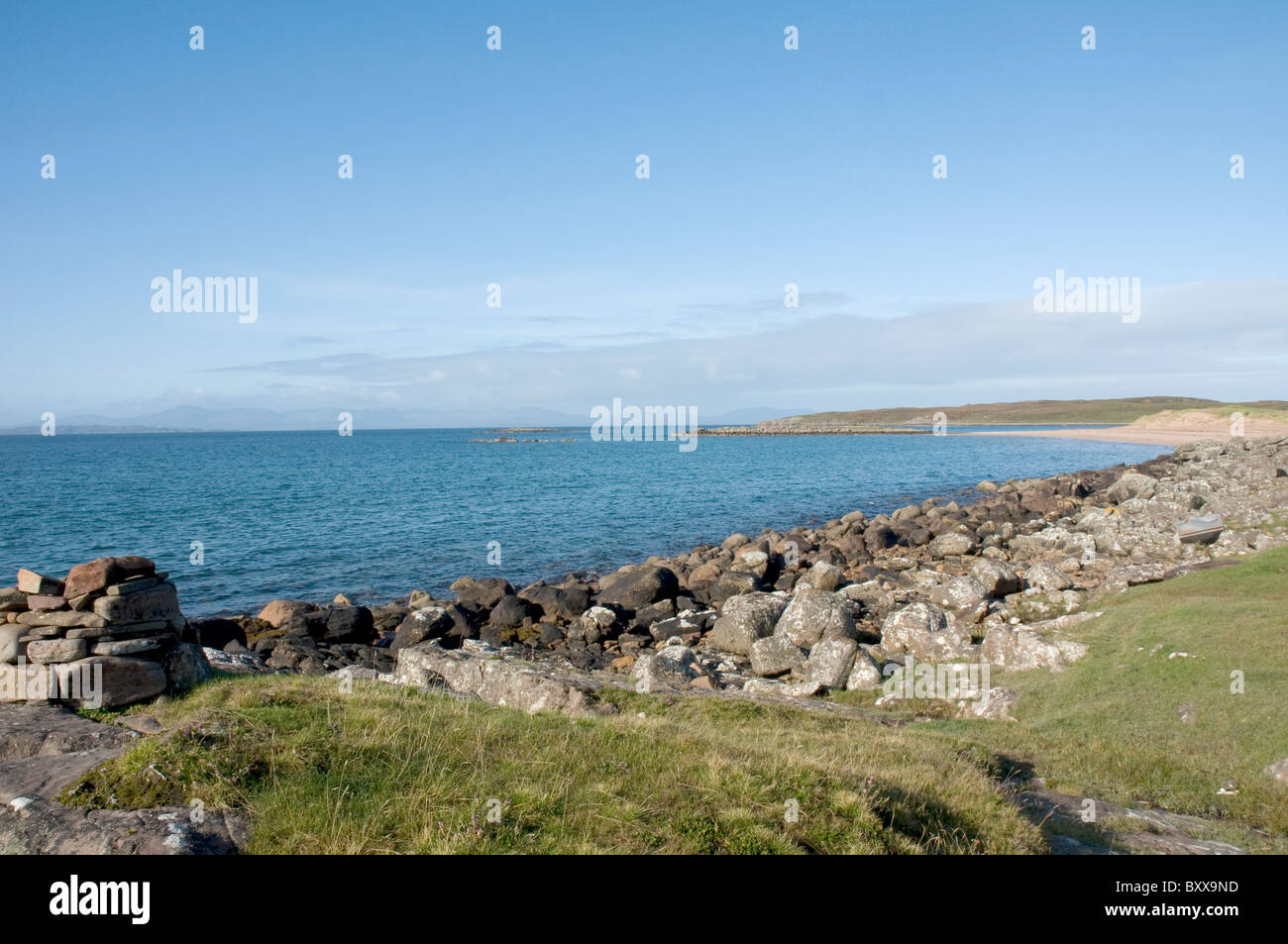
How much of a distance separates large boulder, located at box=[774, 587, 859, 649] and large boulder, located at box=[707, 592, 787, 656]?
2.26 feet

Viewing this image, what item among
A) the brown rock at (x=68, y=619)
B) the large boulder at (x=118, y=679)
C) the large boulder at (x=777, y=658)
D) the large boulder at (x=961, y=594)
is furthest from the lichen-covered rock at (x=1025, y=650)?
the brown rock at (x=68, y=619)

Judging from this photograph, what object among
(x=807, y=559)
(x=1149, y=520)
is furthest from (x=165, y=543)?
(x=1149, y=520)

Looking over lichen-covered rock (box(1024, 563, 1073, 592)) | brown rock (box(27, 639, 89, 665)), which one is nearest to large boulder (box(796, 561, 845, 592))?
lichen-covered rock (box(1024, 563, 1073, 592))

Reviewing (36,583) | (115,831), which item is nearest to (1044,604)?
(115,831)

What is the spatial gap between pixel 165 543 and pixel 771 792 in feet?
153

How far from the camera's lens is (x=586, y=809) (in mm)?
7551

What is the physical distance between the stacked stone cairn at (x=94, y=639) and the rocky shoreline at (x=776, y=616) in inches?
25.2

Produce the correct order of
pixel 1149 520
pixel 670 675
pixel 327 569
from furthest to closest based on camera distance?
pixel 327 569 → pixel 1149 520 → pixel 670 675

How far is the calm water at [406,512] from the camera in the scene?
36.9m

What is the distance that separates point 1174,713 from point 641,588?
19223mm

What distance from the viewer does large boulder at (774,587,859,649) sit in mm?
20719

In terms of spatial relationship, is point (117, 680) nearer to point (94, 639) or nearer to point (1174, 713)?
point (94, 639)
